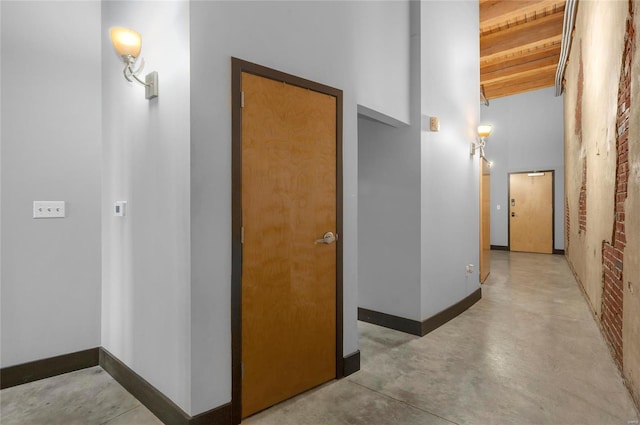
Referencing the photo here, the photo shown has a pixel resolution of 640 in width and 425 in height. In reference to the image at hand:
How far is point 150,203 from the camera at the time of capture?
2133 millimetres

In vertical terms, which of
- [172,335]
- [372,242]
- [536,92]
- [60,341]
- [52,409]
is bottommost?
[52,409]

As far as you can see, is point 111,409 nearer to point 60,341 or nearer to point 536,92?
point 60,341

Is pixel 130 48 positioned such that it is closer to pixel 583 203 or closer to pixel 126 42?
pixel 126 42

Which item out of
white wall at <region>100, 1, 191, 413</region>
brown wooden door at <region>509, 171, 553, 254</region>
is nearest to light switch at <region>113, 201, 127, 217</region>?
white wall at <region>100, 1, 191, 413</region>

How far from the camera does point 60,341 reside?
2598 mm

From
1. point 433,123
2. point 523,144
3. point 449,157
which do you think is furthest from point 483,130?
point 523,144

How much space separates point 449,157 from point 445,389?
2.47 m

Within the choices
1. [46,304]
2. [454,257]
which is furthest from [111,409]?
[454,257]

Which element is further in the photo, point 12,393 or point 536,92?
point 536,92

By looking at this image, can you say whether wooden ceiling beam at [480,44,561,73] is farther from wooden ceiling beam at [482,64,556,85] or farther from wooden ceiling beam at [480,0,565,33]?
wooden ceiling beam at [480,0,565,33]

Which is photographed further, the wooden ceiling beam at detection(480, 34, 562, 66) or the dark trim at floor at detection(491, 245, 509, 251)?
the dark trim at floor at detection(491, 245, 509, 251)

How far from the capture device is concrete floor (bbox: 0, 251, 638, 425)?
2066 millimetres

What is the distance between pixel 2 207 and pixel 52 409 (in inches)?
54.2

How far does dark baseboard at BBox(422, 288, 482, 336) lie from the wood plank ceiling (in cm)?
456
